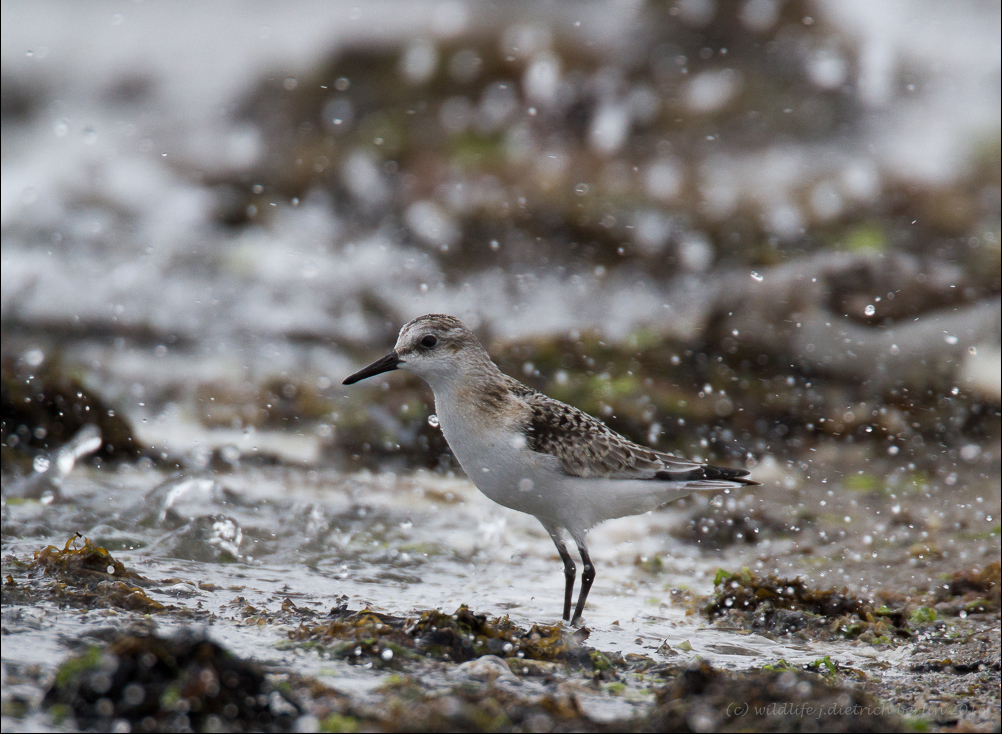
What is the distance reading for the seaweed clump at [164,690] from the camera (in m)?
3.13

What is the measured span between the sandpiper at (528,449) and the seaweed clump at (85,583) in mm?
1569

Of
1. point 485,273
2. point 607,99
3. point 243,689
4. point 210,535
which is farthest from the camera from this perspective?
point 607,99

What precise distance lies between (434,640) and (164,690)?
129cm

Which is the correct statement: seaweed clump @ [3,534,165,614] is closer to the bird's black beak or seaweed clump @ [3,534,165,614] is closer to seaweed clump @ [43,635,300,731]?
seaweed clump @ [43,635,300,731]

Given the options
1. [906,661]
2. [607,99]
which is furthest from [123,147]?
[906,661]

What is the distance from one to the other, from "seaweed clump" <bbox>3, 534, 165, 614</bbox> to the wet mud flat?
0.01m

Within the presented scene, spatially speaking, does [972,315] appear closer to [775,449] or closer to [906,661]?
[775,449]

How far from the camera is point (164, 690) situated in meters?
3.17

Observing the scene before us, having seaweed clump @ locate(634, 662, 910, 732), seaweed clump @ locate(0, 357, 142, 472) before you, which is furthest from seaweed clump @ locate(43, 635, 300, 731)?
seaweed clump @ locate(0, 357, 142, 472)

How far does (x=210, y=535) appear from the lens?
620cm

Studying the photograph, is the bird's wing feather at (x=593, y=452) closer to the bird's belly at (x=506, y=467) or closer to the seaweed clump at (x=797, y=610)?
the bird's belly at (x=506, y=467)

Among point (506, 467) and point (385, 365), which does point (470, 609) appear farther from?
point (385, 365)

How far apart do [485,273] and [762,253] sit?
3.54 m

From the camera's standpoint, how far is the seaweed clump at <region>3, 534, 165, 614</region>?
4238 millimetres
